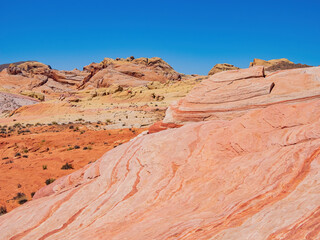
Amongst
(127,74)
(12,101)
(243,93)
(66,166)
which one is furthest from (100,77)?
(243,93)

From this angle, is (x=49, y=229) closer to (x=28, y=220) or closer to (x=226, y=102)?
(x=28, y=220)

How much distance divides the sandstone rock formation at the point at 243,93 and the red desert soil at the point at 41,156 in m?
7.23

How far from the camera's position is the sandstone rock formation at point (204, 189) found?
4055 mm

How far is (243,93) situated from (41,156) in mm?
13615

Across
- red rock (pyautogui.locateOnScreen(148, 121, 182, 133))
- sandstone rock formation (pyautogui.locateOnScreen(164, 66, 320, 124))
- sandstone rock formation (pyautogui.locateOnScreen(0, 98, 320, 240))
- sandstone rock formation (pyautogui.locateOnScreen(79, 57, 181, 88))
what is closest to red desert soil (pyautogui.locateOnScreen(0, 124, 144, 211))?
sandstone rock formation (pyautogui.locateOnScreen(0, 98, 320, 240))

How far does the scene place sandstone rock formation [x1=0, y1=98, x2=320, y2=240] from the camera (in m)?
4.05

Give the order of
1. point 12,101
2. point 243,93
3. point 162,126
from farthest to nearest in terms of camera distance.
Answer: point 12,101 → point 162,126 → point 243,93

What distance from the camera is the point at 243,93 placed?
32.9ft

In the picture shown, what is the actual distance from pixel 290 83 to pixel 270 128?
149 inches

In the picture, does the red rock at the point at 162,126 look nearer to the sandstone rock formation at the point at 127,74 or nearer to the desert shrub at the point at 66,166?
the desert shrub at the point at 66,166

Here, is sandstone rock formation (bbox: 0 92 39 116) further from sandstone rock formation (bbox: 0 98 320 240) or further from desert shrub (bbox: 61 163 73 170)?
sandstone rock formation (bbox: 0 98 320 240)

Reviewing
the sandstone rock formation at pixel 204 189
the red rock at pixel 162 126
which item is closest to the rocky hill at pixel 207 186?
the sandstone rock formation at pixel 204 189

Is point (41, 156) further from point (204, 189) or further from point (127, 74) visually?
point (127, 74)

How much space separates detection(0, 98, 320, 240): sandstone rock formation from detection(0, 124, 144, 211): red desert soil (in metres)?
5.03
